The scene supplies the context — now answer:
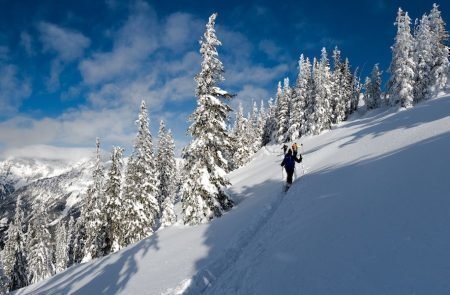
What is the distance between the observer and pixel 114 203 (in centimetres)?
3606

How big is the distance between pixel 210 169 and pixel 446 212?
17.6 meters

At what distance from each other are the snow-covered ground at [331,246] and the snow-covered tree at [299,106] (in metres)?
47.5

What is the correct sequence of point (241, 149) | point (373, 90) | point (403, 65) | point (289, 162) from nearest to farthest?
point (289, 162)
point (403, 65)
point (241, 149)
point (373, 90)

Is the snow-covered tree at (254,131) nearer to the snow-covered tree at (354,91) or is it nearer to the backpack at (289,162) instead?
the snow-covered tree at (354,91)

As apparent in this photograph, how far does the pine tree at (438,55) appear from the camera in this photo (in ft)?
178

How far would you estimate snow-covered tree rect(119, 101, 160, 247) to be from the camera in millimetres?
35188

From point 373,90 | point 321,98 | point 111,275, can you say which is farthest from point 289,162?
point 373,90

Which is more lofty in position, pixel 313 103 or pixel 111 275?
pixel 313 103

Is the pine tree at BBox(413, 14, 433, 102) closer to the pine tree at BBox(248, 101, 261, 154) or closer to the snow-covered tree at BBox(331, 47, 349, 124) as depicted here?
the snow-covered tree at BBox(331, 47, 349, 124)

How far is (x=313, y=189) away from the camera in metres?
15.7

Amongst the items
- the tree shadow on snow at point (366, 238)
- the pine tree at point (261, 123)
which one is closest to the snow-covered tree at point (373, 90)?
the pine tree at point (261, 123)

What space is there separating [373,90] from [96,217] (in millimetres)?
65753

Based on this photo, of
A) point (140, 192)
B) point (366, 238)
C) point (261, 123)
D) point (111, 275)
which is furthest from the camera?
point (261, 123)

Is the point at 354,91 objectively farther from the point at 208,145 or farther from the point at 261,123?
the point at 208,145
